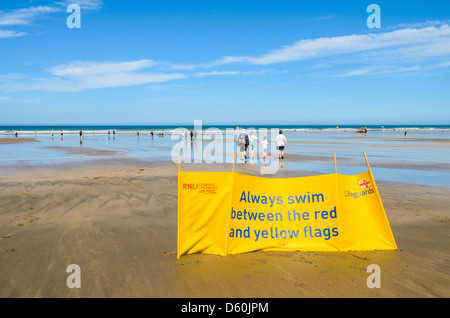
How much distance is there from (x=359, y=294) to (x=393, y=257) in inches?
67.1

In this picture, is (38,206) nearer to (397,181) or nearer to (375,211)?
(375,211)

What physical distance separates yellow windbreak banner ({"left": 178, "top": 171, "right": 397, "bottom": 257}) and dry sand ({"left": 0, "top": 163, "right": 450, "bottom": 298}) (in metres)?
0.23

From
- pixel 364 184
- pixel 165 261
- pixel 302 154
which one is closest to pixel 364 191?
pixel 364 184

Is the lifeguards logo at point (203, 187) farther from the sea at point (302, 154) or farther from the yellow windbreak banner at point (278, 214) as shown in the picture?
the sea at point (302, 154)

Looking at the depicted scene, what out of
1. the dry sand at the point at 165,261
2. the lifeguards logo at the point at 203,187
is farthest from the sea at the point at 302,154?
the lifeguards logo at the point at 203,187

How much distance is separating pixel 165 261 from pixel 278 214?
85.8 inches

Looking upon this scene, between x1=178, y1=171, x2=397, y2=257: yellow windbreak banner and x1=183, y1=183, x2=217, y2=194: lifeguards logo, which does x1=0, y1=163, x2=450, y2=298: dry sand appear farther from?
x1=183, y1=183, x2=217, y2=194: lifeguards logo

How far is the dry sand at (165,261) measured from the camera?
508cm

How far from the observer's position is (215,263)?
19.5 feet

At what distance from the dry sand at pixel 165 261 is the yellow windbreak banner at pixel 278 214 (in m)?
0.23

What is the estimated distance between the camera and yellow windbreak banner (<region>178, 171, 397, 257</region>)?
627cm

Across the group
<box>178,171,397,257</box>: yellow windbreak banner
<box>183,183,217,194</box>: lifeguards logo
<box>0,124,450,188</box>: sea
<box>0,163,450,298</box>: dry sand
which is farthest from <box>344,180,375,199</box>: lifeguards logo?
<box>0,124,450,188</box>: sea

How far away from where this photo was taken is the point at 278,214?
6457 millimetres

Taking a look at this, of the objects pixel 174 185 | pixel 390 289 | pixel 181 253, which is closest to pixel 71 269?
pixel 181 253
